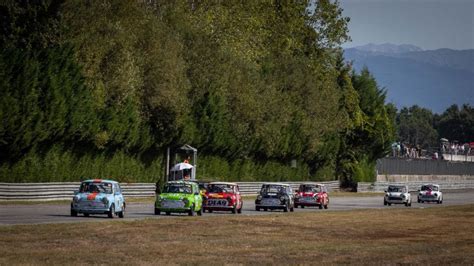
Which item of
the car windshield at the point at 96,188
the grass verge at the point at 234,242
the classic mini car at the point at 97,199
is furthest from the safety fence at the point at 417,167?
the car windshield at the point at 96,188

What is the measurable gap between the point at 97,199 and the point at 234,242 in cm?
1246

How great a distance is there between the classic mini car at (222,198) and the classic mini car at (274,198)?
574cm

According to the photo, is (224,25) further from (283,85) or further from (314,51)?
(314,51)

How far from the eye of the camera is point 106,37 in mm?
70375

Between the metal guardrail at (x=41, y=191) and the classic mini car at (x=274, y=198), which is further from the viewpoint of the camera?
the classic mini car at (x=274, y=198)

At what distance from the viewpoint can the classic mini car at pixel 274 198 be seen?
63625 millimetres

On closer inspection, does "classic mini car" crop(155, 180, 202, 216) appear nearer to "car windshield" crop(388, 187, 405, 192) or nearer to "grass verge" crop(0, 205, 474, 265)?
"grass verge" crop(0, 205, 474, 265)

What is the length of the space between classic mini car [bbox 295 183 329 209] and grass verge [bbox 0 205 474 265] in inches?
792

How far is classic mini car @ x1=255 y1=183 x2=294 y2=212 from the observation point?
63.6 meters

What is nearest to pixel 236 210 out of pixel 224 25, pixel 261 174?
pixel 224 25

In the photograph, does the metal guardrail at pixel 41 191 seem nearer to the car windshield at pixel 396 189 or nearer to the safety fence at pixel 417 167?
the car windshield at pixel 396 189

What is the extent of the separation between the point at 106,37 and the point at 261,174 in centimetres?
3581

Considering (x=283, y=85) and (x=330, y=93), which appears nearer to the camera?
(x=283, y=85)

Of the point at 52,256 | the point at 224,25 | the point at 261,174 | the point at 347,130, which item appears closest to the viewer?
the point at 52,256
